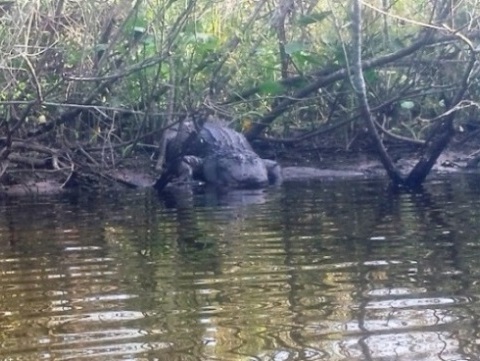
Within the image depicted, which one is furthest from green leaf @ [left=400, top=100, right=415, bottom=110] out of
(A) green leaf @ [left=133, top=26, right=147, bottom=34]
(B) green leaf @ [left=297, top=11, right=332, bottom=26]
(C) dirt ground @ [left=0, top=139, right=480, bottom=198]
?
(A) green leaf @ [left=133, top=26, right=147, bottom=34]

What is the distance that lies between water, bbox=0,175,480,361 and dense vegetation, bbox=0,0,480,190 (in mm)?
1967

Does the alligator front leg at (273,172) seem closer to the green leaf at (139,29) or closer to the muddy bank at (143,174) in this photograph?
the muddy bank at (143,174)

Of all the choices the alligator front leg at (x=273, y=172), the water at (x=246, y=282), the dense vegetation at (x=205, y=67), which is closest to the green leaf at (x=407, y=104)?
the dense vegetation at (x=205, y=67)

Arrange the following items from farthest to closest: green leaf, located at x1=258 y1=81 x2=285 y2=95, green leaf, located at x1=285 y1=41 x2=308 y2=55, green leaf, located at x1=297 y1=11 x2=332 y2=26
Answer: green leaf, located at x1=258 y1=81 x2=285 y2=95, green leaf, located at x1=285 y1=41 x2=308 y2=55, green leaf, located at x1=297 y1=11 x2=332 y2=26

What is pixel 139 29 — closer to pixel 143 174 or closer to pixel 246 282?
pixel 143 174

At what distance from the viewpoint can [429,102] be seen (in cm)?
1659

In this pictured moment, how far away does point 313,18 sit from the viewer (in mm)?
13648

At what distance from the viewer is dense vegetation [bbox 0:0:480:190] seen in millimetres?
12539

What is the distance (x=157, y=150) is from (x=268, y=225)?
6.29 metres

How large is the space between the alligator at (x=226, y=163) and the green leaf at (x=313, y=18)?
2.00 meters

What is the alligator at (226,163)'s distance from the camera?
49.7 ft

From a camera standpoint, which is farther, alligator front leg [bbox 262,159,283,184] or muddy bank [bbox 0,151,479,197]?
alligator front leg [bbox 262,159,283,184]

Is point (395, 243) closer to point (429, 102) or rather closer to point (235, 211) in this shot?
point (235, 211)

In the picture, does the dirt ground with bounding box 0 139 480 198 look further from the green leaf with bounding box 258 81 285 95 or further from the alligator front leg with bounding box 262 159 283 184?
the green leaf with bounding box 258 81 285 95
